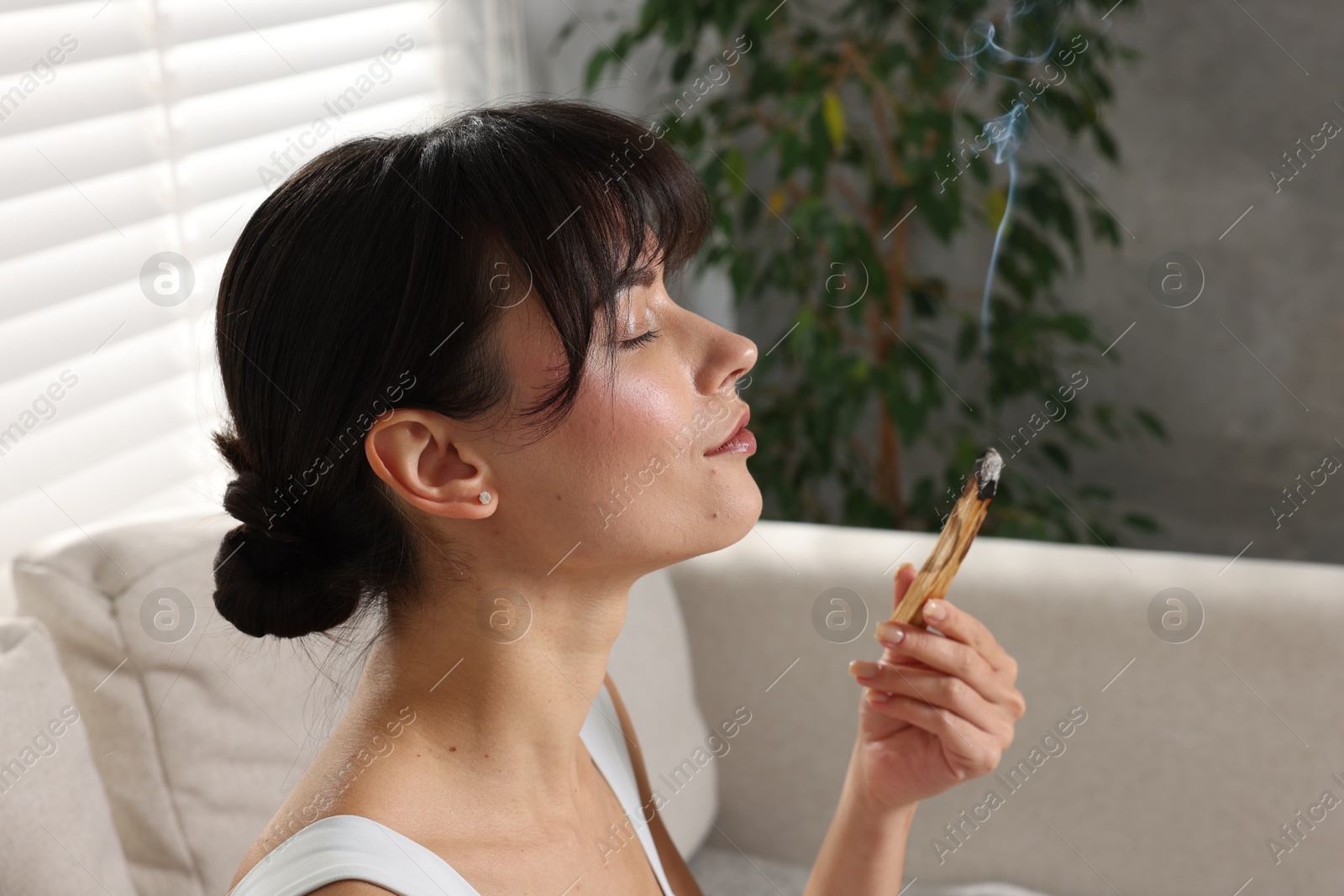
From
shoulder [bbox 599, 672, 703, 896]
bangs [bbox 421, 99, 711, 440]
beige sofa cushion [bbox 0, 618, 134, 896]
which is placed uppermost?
bangs [bbox 421, 99, 711, 440]

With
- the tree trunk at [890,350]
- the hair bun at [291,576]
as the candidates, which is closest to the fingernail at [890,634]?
the hair bun at [291,576]

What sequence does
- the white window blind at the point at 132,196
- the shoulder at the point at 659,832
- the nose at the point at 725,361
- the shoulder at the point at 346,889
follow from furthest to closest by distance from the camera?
the white window blind at the point at 132,196 < the shoulder at the point at 659,832 < the nose at the point at 725,361 < the shoulder at the point at 346,889

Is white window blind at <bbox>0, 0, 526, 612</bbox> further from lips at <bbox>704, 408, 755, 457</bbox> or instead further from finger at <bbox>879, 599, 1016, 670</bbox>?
finger at <bbox>879, 599, 1016, 670</bbox>

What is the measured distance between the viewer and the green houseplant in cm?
191

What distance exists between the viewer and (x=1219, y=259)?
2.32m

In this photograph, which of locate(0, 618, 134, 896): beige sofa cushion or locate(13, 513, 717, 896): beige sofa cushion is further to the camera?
locate(13, 513, 717, 896): beige sofa cushion

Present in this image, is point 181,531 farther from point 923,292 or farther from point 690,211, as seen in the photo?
point 923,292

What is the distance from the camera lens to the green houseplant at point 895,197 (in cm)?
191

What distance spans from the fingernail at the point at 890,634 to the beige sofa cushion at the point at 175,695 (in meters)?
0.47

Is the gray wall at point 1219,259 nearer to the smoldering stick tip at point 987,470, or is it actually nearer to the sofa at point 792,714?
the sofa at point 792,714

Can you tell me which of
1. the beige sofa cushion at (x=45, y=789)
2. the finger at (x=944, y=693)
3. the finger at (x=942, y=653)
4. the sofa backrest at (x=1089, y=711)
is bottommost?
the sofa backrest at (x=1089, y=711)

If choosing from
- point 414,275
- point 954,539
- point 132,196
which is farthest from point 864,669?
point 132,196

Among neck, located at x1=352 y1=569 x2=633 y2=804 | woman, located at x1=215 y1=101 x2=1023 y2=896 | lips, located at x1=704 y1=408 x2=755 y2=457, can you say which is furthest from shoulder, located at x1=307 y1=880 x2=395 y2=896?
lips, located at x1=704 y1=408 x2=755 y2=457

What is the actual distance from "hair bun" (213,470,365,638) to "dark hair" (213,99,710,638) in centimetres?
1
